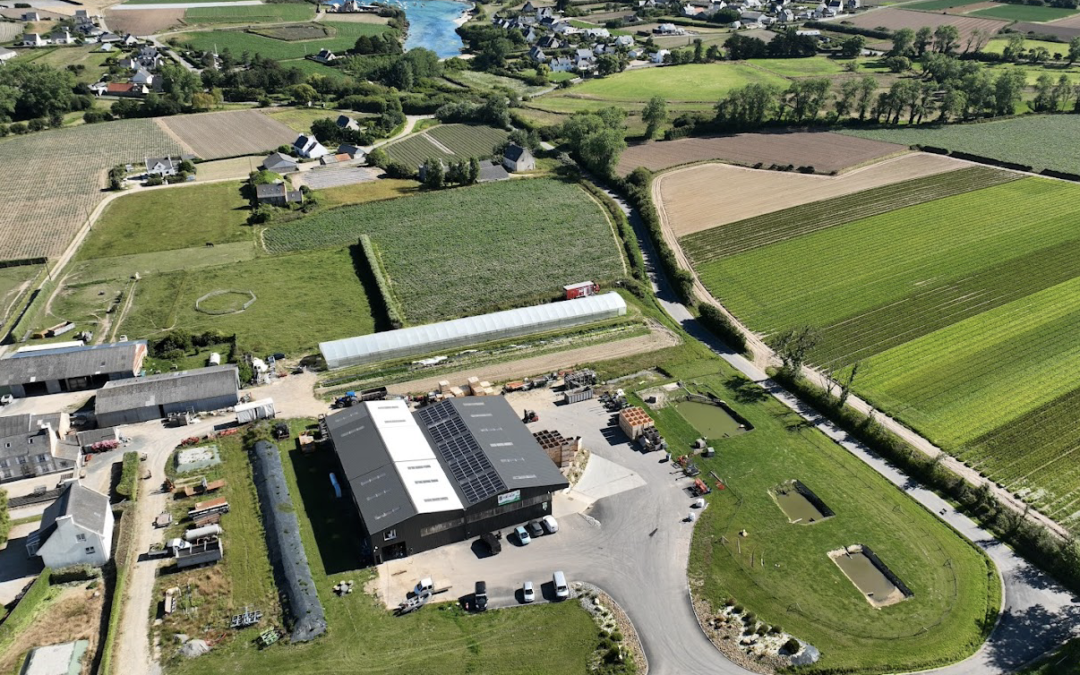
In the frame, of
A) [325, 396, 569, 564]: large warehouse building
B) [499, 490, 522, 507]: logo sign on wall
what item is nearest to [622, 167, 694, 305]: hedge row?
[325, 396, 569, 564]: large warehouse building

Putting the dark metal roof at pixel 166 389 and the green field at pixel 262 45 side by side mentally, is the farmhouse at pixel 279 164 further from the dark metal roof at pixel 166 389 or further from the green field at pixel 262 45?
the green field at pixel 262 45

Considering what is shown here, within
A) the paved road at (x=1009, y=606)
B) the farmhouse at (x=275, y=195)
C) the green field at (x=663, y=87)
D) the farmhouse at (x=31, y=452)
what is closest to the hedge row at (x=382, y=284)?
the farmhouse at (x=275, y=195)

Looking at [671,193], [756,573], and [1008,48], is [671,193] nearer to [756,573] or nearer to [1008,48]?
[756,573]

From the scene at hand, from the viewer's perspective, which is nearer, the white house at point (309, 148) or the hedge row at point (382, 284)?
the hedge row at point (382, 284)

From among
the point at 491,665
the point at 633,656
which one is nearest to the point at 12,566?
the point at 491,665

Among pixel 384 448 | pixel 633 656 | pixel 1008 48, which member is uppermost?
pixel 1008 48

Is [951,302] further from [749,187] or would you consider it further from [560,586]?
[560,586]

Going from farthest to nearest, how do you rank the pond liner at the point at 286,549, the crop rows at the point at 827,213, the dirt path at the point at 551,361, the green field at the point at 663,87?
1. the green field at the point at 663,87
2. the crop rows at the point at 827,213
3. the dirt path at the point at 551,361
4. the pond liner at the point at 286,549
